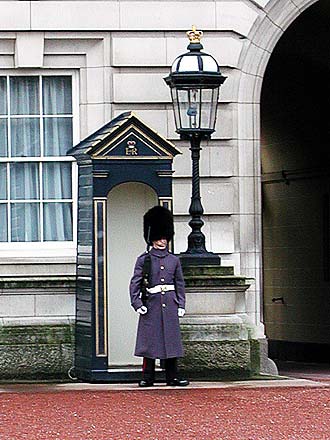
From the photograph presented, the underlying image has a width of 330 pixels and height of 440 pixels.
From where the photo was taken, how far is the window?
1538cm

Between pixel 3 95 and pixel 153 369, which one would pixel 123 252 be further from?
pixel 3 95

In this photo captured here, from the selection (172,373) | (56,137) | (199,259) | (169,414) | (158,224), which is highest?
(56,137)

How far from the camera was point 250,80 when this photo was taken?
1557 cm

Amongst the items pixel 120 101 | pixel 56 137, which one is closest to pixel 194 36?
pixel 120 101

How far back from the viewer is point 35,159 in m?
15.4

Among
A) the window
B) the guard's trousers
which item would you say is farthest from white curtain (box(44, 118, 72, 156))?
the guard's trousers

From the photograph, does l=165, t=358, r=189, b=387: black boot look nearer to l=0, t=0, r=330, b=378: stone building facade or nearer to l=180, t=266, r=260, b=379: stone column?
l=180, t=266, r=260, b=379: stone column

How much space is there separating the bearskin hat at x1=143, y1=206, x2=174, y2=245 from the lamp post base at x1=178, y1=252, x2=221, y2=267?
0.80m

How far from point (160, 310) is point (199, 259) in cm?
109

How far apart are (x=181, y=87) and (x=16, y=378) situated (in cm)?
305

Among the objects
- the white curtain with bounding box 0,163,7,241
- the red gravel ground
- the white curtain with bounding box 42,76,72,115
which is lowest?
the red gravel ground

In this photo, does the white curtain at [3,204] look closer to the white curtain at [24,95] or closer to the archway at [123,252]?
the white curtain at [24,95]

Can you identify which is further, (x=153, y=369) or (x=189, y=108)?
(x=189, y=108)

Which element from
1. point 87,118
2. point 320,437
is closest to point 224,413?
point 320,437
